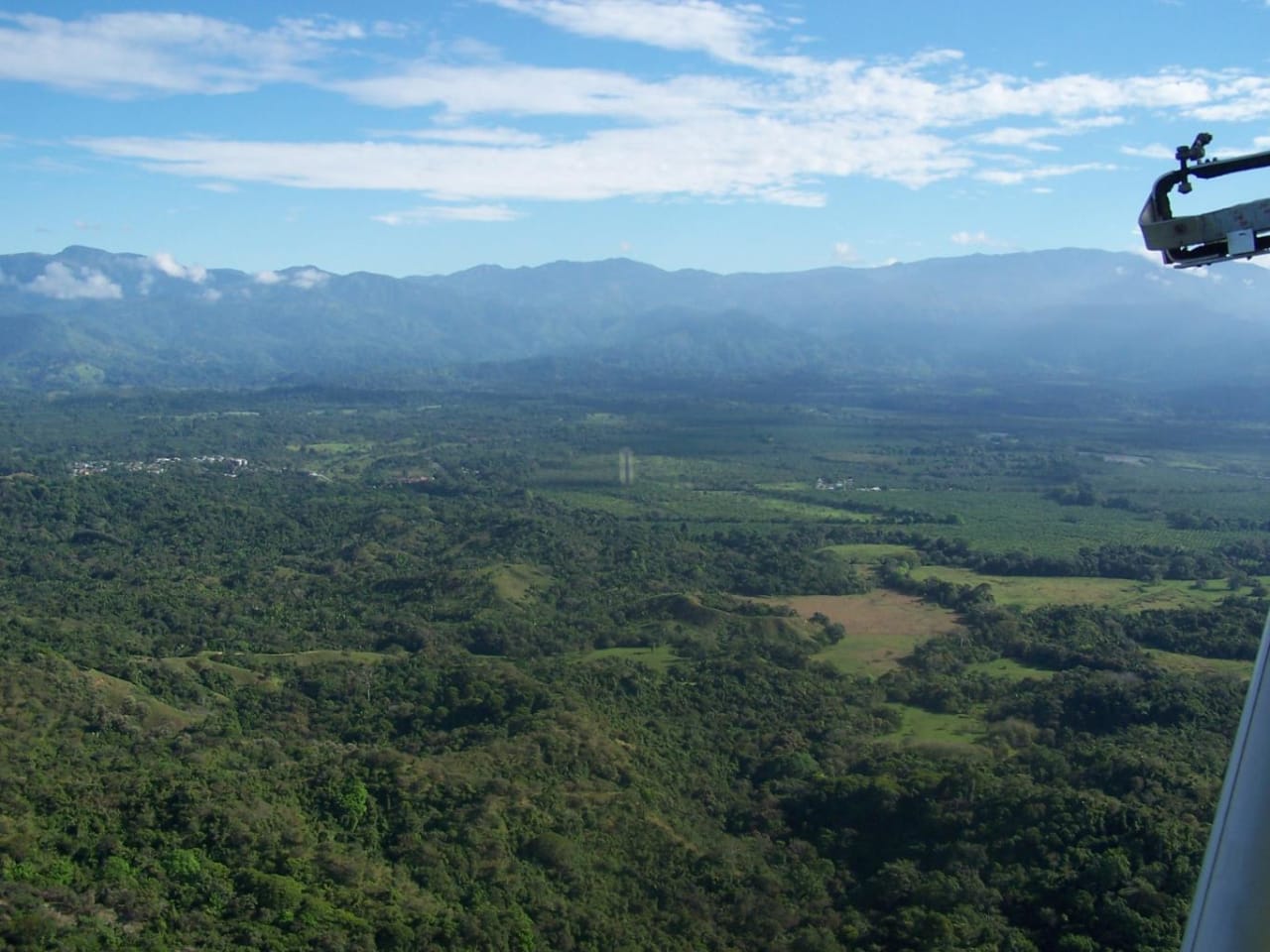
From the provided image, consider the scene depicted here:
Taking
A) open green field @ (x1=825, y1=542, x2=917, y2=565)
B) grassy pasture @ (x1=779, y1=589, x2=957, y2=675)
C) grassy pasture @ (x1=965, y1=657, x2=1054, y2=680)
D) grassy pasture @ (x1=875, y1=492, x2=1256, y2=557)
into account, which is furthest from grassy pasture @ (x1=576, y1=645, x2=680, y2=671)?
grassy pasture @ (x1=875, y1=492, x2=1256, y2=557)

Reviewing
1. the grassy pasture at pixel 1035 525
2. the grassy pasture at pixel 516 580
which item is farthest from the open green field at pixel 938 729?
the grassy pasture at pixel 1035 525

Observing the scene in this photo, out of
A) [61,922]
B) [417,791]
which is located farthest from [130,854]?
[417,791]

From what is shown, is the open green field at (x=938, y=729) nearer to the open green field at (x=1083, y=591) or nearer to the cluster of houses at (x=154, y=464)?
the open green field at (x=1083, y=591)

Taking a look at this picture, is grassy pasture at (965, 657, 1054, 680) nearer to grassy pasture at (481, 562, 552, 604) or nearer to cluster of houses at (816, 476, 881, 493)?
grassy pasture at (481, 562, 552, 604)

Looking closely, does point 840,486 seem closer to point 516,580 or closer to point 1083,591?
point 1083,591

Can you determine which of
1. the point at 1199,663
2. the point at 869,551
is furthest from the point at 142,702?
the point at 869,551

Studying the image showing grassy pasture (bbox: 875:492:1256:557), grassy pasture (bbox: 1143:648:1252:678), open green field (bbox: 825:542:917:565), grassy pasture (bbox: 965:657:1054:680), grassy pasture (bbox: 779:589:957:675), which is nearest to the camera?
grassy pasture (bbox: 1143:648:1252:678)

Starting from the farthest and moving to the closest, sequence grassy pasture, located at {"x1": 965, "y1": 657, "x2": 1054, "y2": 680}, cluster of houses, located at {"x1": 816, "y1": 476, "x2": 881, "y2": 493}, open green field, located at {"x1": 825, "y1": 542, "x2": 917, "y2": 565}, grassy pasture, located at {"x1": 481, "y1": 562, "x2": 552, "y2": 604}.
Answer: cluster of houses, located at {"x1": 816, "y1": 476, "x2": 881, "y2": 493} < open green field, located at {"x1": 825, "y1": 542, "x2": 917, "y2": 565} < grassy pasture, located at {"x1": 481, "y1": 562, "x2": 552, "y2": 604} < grassy pasture, located at {"x1": 965, "y1": 657, "x2": 1054, "y2": 680}
